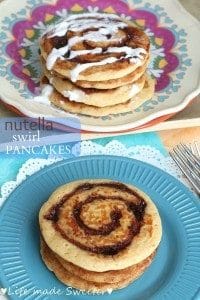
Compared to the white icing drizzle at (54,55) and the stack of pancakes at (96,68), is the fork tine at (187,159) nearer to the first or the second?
the stack of pancakes at (96,68)

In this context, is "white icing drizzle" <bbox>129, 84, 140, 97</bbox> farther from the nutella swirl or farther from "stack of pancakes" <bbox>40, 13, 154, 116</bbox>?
the nutella swirl

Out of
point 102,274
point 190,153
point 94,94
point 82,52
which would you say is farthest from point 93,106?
point 102,274

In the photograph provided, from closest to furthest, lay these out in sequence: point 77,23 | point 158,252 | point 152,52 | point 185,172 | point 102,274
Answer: point 102,274 < point 158,252 < point 185,172 < point 77,23 < point 152,52

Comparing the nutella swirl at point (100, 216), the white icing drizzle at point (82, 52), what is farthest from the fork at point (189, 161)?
the white icing drizzle at point (82, 52)

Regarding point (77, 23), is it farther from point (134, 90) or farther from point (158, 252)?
point (158, 252)

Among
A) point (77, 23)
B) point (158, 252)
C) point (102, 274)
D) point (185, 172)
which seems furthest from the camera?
point (77, 23)

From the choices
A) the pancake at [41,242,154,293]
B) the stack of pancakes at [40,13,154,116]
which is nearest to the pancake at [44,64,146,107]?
the stack of pancakes at [40,13,154,116]
